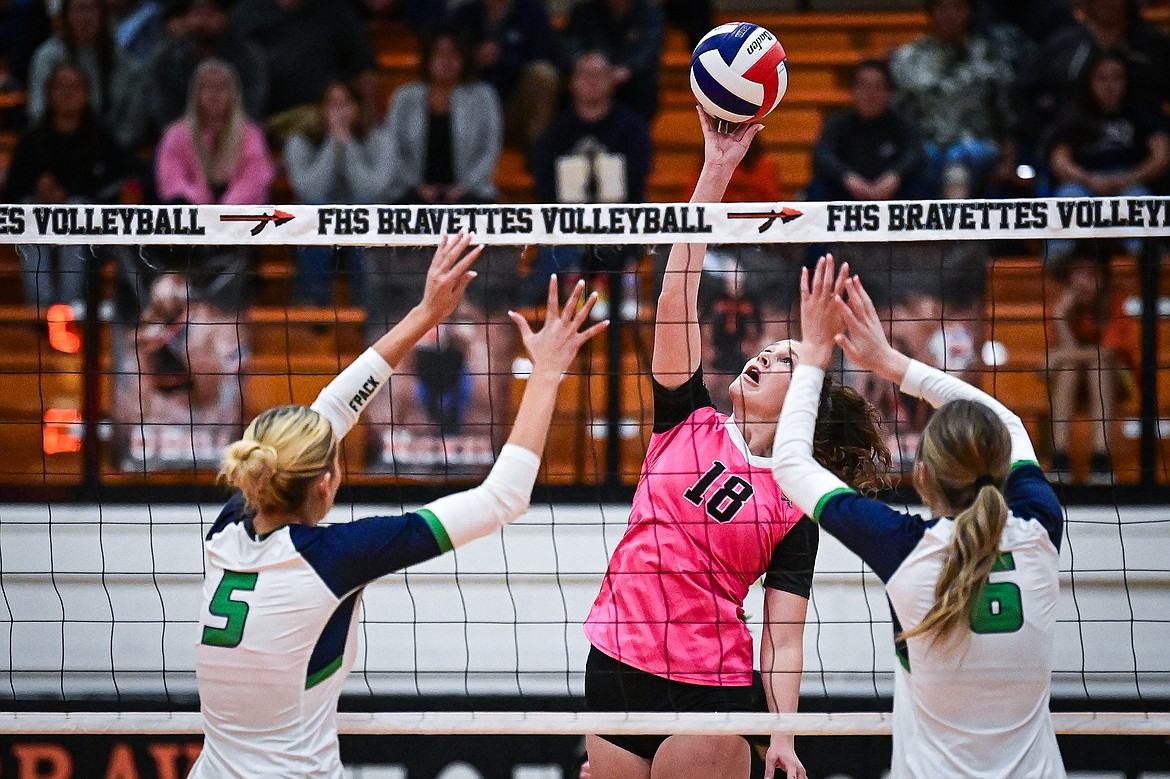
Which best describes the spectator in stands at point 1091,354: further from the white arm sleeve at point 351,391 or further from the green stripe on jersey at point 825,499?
the white arm sleeve at point 351,391

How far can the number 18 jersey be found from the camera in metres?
3.40

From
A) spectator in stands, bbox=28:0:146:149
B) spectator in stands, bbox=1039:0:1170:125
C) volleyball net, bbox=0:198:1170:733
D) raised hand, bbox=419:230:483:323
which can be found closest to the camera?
raised hand, bbox=419:230:483:323

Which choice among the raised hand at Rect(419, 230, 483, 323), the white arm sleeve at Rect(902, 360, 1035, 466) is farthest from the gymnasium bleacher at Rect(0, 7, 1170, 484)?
the white arm sleeve at Rect(902, 360, 1035, 466)

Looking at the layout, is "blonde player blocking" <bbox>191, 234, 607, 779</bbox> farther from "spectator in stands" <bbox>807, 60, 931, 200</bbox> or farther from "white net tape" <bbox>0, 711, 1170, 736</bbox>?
"spectator in stands" <bbox>807, 60, 931, 200</bbox>

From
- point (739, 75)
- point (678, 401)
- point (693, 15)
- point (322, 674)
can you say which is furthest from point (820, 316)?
point (693, 15)

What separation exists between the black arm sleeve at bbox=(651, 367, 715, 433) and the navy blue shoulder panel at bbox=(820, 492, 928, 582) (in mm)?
839

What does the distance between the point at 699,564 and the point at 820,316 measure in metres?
0.88

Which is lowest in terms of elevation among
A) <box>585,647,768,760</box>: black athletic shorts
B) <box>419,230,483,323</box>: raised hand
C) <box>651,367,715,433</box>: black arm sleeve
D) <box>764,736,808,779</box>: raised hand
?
<box>764,736,808,779</box>: raised hand

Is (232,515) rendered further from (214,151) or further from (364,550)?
(214,151)

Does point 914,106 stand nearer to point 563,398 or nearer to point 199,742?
point 563,398

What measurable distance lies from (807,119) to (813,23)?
1.15 metres

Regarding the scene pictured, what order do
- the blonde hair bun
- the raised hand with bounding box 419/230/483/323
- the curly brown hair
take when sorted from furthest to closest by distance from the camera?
the curly brown hair
the raised hand with bounding box 419/230/483/323
the blonde hair bun

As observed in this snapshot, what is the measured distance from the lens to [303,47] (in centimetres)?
825

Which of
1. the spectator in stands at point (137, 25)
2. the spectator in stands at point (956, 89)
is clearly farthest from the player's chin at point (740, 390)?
the spectator in stands at point (137, 25)
